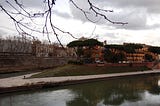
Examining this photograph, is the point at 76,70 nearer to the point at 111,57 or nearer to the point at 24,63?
the point at 24,63

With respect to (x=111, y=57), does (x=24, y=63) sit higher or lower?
lower

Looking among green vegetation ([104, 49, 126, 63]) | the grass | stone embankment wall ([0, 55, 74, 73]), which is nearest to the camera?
the grass

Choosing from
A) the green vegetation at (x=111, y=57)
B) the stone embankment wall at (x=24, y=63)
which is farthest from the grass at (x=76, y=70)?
the stone embankment wall at (x=24, y=63)

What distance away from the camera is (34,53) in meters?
52.8

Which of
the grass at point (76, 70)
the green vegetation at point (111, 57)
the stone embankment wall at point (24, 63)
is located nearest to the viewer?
the grass at point (76, 70)

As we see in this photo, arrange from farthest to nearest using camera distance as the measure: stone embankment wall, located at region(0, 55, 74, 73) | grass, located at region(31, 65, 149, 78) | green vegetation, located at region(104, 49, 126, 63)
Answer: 1. green vegetation, located at region(104, 49, 126, 63)
2. stone embankment wall, located at region(0, 55, 74, 73)
3. grass, located at region(31, 65, 149, 78)

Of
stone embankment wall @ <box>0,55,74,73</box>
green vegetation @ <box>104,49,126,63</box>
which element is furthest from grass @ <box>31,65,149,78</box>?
stone embankment wall @ <box>0,55,74,73</box>

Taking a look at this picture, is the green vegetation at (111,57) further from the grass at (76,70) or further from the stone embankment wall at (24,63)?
the stone embankment wall at (24,63)

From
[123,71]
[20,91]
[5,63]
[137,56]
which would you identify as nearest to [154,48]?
[137,56]

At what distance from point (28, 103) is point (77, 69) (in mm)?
21835

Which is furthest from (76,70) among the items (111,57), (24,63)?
(111,57)

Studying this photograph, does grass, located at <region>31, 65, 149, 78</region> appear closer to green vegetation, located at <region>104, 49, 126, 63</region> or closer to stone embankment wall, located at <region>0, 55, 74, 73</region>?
green vegetation, located at <region>104, 49, 126, 63</region>

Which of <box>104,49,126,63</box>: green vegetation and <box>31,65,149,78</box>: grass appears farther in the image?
<box>104,49,126,63</box>: green vegetation

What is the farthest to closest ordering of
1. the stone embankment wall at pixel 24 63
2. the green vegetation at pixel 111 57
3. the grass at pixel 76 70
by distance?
the green vegetation at pixel 111 57 < the stone embankment wall at pixel 24 63 < the grass at pixel 76 70
